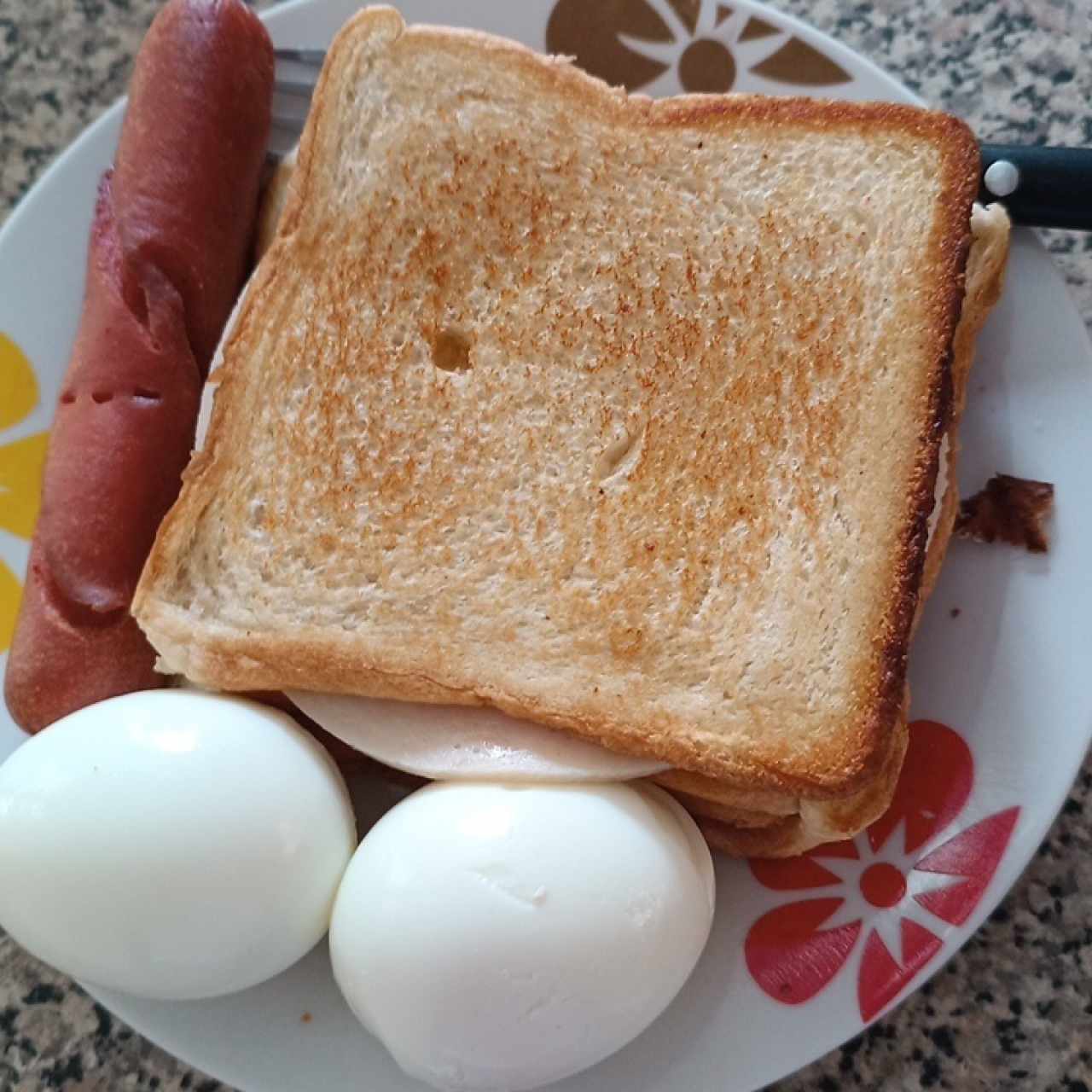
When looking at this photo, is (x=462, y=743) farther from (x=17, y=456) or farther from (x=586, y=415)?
(x=17, y=456)

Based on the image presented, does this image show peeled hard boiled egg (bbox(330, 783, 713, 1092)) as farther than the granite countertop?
No

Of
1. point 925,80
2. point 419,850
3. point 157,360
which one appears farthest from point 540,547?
point 925,80

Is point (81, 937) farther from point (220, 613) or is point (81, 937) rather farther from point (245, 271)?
point (245, 271)

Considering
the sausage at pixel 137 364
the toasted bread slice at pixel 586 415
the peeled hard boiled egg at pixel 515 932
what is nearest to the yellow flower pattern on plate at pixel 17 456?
the sausage at pixel 137 364

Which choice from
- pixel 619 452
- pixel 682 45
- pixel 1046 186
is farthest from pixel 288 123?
pixel 1046 186

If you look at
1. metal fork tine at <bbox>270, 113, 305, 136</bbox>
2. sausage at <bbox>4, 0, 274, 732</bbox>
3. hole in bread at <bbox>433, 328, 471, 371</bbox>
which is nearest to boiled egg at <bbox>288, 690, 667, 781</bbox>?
sausage at <bbox>4, 0, 274, 732</bbox>

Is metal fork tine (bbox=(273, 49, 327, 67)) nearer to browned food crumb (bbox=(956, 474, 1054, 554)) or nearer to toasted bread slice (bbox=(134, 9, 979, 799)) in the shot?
toasted bread slice (bbox=(134, 9, 979, 799))
